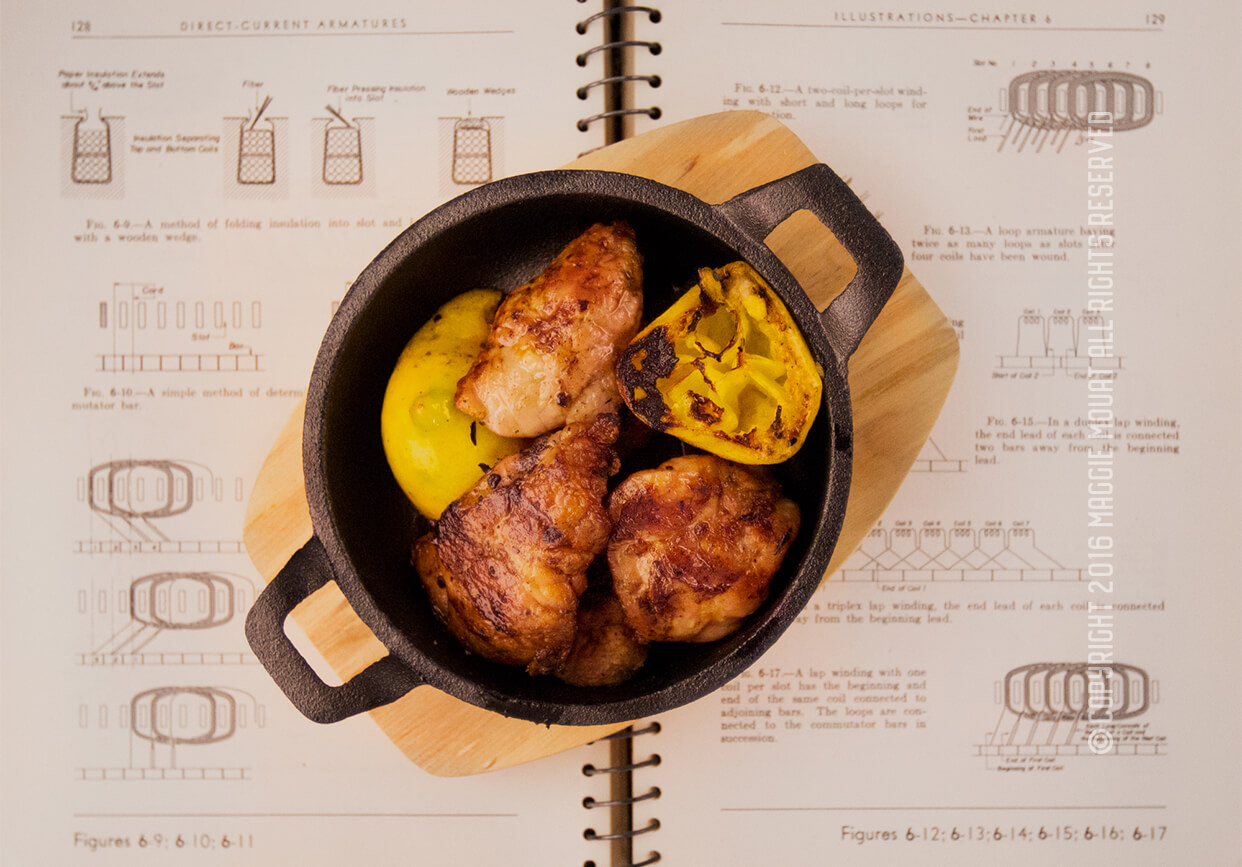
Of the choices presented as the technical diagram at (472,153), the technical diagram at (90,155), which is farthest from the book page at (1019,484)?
the technical diagram at (90,155)

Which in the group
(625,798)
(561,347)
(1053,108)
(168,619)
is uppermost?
(1053,108)

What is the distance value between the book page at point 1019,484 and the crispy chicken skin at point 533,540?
55 cm

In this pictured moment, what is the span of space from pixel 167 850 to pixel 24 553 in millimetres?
703

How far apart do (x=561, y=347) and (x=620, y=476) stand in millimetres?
291

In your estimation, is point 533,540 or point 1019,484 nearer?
point 533,540

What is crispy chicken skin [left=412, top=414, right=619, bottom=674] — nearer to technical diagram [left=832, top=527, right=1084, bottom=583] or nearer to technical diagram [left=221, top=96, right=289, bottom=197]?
technical diagram [left=832, top=527, right=1084, bottom=583]

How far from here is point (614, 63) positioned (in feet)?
5.13

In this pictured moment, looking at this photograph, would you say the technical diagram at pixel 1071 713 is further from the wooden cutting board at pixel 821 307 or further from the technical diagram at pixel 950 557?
the wooden cutting board at pixel 821 307

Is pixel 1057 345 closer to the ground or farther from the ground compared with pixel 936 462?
farther from the ground

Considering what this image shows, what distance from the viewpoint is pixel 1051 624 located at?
5.13ft

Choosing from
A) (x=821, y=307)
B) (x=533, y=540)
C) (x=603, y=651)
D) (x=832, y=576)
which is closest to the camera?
(x=533, y=540)

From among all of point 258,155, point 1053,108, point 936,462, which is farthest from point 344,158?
point 1053,108

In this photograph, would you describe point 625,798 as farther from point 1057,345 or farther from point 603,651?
point 1057,345

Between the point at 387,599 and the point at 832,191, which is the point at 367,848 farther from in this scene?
the point at 832,191
